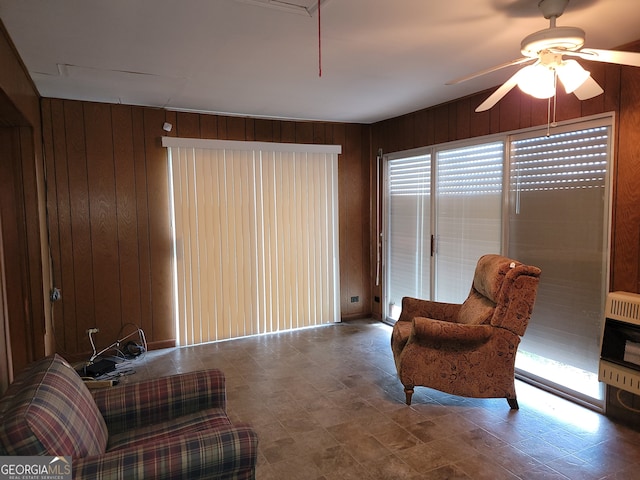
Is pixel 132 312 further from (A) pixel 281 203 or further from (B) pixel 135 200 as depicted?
(A) pixel 281 203

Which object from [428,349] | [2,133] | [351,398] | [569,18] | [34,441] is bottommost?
[351,398]

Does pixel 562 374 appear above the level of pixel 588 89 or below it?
below

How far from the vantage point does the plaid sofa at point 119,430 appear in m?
1.44

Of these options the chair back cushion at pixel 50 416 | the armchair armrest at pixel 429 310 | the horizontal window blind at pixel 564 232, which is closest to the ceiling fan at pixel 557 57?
the horizontal window blind at pixel 564 232

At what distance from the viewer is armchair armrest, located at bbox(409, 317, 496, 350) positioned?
9.79 feet

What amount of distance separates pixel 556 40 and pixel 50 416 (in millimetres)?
2580

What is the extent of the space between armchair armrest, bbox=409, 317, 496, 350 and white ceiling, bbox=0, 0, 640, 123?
1.84 metres

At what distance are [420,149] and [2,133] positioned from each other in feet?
12.2

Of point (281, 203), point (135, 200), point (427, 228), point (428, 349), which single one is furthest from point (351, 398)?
point (135, 200)

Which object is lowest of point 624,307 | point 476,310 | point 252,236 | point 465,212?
point 476,310

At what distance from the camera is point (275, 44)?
266 cm

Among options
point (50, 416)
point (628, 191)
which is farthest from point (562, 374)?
point (50, 416)

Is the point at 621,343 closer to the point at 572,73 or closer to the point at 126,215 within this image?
the point at 572,73

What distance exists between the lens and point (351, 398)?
3.32 metres
